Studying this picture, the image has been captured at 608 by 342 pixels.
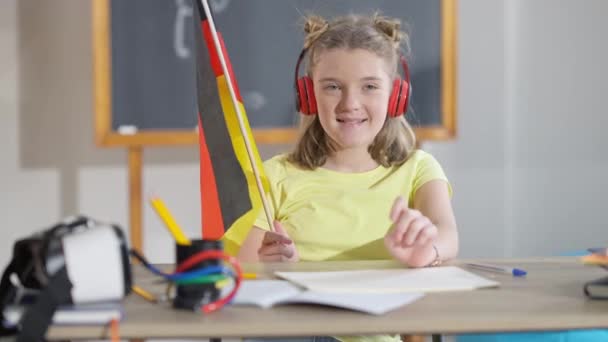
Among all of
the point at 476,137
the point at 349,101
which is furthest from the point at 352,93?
the point at 476,137

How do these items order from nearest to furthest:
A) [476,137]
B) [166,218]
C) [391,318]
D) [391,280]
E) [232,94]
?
1. [391,318]
2. [166,218]
3. [391,280]
4. [232,94]
5. [476,137]

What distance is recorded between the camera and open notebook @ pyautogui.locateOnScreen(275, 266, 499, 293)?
1.09m

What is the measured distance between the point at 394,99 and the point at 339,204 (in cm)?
25

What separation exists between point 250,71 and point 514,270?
5.50 ft

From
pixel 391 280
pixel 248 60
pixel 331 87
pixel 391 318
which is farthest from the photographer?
pixel 248 60

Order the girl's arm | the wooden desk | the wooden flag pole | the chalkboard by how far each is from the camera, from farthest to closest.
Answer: the chalkboard, the girl's arm, the wooden flag pole, the wooden desk

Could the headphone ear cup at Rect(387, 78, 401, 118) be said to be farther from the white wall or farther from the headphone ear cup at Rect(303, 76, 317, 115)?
the white wall

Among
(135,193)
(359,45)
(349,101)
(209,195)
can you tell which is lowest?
(135,193)

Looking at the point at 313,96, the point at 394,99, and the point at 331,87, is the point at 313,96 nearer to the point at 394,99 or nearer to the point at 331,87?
the point at 331,87

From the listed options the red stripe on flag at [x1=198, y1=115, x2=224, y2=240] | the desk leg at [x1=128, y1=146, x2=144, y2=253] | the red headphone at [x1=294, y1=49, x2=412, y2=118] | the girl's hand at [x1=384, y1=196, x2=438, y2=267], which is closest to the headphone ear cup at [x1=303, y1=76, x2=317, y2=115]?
the red headphone at [x1=294, y1=49, x2=412, y2=118]

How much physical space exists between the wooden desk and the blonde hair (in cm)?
74

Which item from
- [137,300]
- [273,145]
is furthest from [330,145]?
[273,145]

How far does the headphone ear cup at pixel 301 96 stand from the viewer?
171cm

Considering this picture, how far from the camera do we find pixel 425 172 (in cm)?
176
